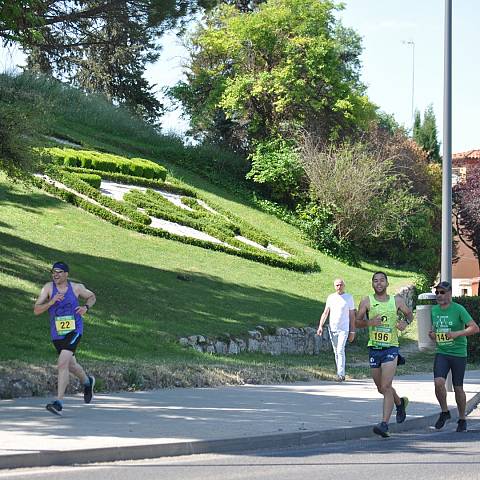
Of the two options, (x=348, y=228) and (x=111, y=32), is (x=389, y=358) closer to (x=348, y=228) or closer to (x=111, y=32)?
(x=111, y=32)

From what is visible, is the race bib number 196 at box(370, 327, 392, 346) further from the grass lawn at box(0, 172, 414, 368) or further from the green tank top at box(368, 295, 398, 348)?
the grass lawn at box(0, 172, 414, 368)

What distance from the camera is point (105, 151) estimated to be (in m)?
46.3

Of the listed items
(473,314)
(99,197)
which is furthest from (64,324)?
(99,197)

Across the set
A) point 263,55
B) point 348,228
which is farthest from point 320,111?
point 348,228

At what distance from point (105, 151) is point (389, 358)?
113 ft

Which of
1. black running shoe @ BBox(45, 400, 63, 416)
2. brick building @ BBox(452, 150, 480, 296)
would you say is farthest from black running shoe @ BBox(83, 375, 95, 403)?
brick building @ BBox(452, 150, 480, 296)

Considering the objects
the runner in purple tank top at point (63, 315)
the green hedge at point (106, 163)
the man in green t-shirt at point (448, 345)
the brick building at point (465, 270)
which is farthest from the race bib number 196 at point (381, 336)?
the brick building at point (465, 270)

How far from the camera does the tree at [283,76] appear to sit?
52844 mm

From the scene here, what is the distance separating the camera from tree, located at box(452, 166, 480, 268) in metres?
61.2

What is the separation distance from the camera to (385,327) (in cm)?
1305

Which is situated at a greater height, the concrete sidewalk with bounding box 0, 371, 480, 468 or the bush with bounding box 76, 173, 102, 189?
the bush with bounding box 76, 173, 102, 189

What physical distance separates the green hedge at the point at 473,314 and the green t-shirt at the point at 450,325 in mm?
13627

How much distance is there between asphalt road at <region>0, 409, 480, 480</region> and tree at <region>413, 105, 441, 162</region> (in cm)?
7493

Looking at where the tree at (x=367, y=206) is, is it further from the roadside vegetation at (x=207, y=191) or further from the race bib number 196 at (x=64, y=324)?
the race bib number 196 at (x=64, y=324)
